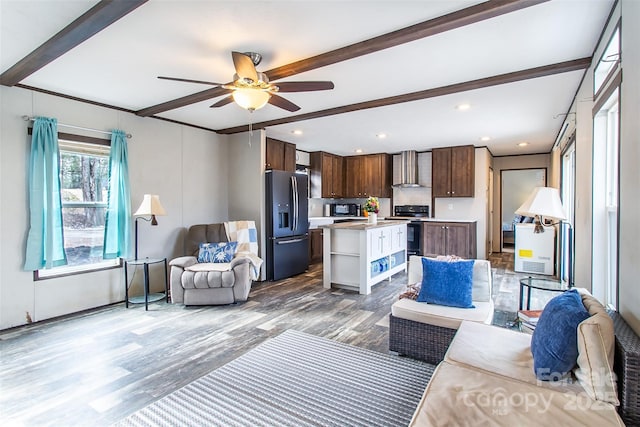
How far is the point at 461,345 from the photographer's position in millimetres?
1937

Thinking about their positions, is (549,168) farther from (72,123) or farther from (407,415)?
(72,123)

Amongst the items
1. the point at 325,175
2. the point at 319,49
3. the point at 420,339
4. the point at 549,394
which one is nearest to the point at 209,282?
the point at 420,339

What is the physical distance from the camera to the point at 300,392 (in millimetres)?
2199

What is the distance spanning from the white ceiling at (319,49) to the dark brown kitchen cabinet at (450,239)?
2.72m

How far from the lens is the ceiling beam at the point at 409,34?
1.98 meters

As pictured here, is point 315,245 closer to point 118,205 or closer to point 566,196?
point 118,205

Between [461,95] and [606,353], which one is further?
[461,95]

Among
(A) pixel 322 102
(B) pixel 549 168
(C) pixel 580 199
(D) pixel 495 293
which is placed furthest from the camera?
(B) pixel 549 168

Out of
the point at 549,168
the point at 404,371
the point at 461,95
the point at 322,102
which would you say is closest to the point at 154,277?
the point at 322,102

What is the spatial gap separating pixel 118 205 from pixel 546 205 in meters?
4.72

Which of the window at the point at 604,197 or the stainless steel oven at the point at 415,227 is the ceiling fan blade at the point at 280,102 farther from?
the stainless steel oven at the point at 415,227

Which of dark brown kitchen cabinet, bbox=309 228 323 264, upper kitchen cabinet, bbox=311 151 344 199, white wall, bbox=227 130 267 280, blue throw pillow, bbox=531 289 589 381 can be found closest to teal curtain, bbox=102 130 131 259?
white wall, bbox=227 130 267 280

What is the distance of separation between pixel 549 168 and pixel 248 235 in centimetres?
705

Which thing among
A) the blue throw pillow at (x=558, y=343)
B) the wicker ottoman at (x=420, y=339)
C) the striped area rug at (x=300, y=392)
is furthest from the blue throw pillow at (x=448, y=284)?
the blue throw pillow at (x=558, y=343)
